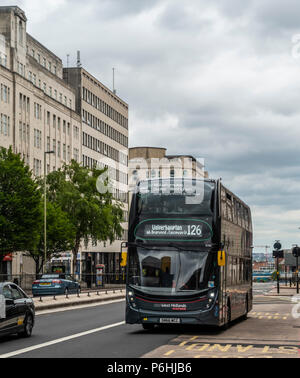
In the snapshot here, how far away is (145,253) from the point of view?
2122 centimetres

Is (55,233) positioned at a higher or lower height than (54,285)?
higher

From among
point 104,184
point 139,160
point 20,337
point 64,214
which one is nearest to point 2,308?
point 20,337

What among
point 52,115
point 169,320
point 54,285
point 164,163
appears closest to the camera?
point 169,320

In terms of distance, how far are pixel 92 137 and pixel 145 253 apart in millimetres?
84041

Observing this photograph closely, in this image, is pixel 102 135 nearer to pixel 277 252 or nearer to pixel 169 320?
pixel 277 252

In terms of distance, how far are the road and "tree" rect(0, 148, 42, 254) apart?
31881 mm

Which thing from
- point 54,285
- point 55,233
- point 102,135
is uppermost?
point 102,135

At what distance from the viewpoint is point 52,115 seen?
8881 cm

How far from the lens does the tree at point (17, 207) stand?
58.4m

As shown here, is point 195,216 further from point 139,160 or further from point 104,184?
point 139,160

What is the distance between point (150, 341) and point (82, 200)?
182 feet

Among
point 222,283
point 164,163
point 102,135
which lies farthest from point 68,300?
point 164,163

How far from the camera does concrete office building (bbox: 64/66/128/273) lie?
101 metres

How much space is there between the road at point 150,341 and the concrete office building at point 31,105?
141ft
